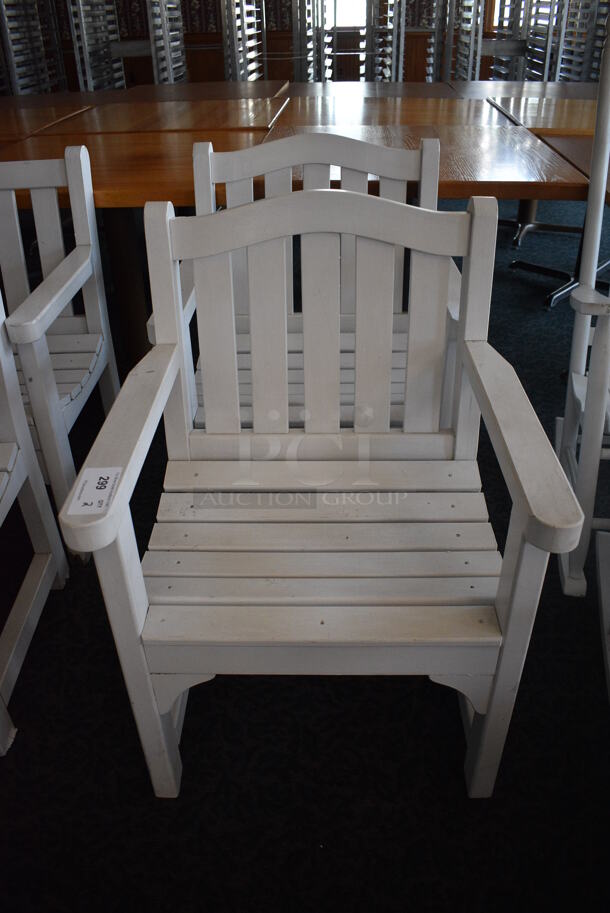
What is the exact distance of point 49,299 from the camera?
1427 mm

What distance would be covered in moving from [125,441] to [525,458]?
19.7 inches

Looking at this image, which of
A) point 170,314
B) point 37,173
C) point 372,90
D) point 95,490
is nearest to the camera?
point 95,490

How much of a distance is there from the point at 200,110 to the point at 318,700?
247cm

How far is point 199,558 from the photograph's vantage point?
1.13 metres

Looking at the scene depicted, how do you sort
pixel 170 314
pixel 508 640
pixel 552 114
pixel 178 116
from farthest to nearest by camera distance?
pixel 178 116 < pixel 552 114 < pixel 170 314 < pixel 508 640

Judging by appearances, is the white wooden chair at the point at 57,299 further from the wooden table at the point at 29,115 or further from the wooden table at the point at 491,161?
the wooden table at the point at 29,115

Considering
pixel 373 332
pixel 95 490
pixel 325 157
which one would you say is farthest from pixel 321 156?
pixel 95 490

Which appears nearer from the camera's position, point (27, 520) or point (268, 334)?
point (268, 334)

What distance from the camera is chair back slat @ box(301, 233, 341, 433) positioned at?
3.86 feet

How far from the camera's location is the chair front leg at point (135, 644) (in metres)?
0.92

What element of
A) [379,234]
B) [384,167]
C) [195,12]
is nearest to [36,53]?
[195,12]

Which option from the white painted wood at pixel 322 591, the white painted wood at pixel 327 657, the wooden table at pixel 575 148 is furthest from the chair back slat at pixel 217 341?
the wooden table at pixel 575 148

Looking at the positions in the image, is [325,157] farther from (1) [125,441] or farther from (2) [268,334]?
(1) [125,441]

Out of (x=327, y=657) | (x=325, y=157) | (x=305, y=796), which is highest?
(x=325, y=157)
